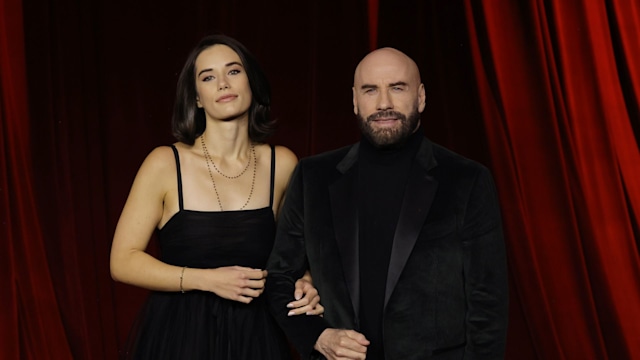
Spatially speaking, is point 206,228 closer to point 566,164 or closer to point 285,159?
point 285,159

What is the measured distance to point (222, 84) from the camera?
7.06 feet

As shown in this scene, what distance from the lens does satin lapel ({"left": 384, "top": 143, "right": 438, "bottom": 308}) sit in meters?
1.80

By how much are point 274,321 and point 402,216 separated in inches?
19.1

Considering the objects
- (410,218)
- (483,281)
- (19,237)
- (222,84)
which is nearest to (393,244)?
(410,218)

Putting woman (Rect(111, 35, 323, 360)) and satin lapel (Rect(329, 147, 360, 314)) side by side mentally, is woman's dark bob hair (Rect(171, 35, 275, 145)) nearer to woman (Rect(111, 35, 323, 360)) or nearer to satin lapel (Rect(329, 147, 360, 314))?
woman (Rect(111, 35, 323, 360))

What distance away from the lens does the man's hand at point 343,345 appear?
1.77m

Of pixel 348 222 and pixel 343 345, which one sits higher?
pixel 348 222

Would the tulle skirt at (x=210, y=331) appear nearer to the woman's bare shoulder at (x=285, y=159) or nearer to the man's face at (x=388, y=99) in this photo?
the woman's bare shoulder at (x=285, y=159)

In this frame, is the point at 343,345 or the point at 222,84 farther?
the point at 222,84

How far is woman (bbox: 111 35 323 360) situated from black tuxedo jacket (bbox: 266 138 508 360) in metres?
0.25

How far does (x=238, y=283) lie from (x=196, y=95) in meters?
0.51

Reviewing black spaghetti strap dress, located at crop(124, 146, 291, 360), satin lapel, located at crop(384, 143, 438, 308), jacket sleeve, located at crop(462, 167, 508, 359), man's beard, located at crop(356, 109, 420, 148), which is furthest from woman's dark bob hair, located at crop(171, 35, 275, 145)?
jacket sleeve, located at crop(462, 167, 508, 359)

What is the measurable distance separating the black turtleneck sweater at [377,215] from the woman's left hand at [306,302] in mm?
101

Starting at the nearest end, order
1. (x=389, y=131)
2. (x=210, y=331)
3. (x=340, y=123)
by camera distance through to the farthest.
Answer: (x=389, y=131) → (x=210, y=331) → (x=340, y=123)
